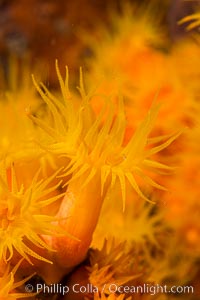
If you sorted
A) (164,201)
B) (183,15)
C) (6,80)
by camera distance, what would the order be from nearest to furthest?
(164,201) < (183,15) < (6,80)

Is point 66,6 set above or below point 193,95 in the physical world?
above

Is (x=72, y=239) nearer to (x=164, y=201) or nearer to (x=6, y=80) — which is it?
(x=164, y=201)

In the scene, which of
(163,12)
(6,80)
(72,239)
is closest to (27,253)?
(72,239)

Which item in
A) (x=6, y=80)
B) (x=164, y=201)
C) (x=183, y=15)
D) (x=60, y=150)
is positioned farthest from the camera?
(x=6, y=80)

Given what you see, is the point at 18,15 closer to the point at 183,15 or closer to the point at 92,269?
the point at 183,15

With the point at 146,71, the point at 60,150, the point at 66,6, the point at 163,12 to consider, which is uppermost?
the point at 66,6

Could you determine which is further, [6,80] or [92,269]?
[6,80]
